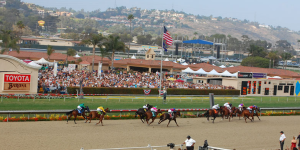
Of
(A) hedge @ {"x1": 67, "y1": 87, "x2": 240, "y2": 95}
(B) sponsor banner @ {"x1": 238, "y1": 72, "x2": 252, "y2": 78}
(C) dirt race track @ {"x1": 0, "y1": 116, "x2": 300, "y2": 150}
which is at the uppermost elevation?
(B) sponsor banner @ {"x1": 238, "y1": 72, "x2": 252, "y2": 78}

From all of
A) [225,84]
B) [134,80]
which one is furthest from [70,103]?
[225,84]

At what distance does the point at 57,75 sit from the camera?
2830 centimetres

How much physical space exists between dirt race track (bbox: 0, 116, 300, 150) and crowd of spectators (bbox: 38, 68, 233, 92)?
10412mm

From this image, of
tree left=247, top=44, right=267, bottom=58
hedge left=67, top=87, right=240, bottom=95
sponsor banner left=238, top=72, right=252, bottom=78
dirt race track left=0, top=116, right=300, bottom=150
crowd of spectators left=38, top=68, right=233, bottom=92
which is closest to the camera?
dirt race track left=0, top=116, right=300, bottom=150

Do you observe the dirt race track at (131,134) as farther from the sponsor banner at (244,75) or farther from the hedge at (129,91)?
the sponsor banner at (244,75)

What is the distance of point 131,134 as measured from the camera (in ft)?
43.7

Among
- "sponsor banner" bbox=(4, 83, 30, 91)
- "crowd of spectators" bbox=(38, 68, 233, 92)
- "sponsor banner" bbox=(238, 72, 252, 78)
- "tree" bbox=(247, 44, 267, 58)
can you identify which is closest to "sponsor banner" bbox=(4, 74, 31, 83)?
"sponsor banner" bbox=(4, 83, 30, 91)

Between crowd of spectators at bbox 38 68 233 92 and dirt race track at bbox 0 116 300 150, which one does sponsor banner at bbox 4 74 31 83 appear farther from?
dirt race track at bbox 0 116 300 150

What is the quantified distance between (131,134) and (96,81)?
15297mm

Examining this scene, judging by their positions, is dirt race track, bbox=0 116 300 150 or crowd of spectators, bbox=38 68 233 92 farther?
crowd of spectators, bbox=38 68 233 92

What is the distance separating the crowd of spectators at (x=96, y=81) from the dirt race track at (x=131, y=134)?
10.4m

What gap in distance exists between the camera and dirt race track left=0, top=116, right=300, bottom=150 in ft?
37.6

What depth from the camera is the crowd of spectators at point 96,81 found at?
25.3 m

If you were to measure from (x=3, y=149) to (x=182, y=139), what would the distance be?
581 cm
